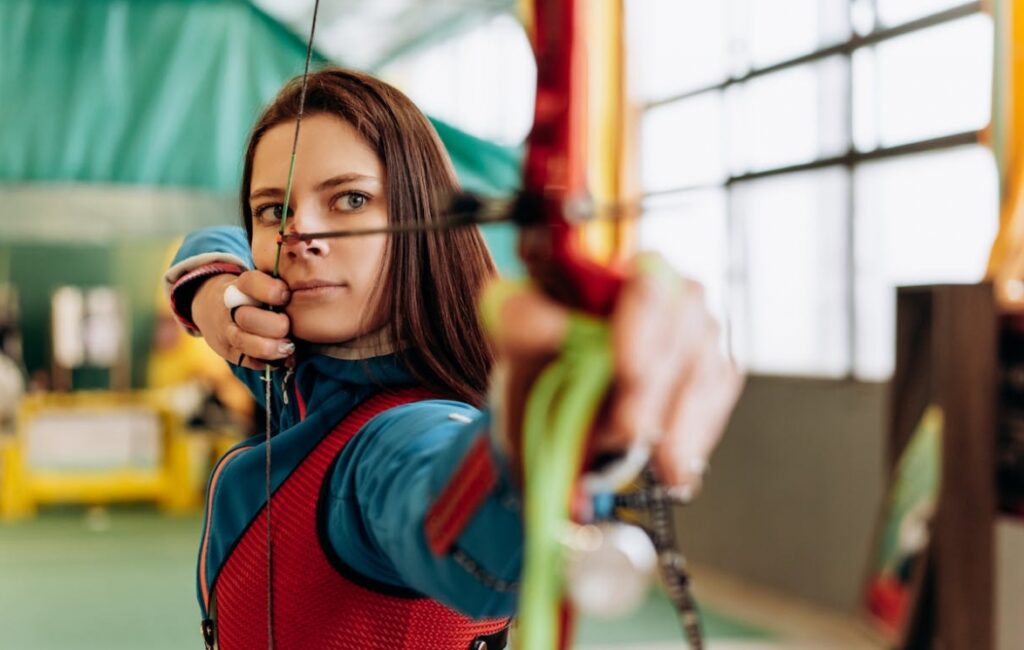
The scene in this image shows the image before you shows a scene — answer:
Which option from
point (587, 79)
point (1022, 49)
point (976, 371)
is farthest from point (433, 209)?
point (1022, 49)

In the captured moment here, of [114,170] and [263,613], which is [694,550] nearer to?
[114,170]

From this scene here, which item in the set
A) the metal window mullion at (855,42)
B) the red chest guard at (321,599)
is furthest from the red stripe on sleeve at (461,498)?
the metal window mullion at (855,42)

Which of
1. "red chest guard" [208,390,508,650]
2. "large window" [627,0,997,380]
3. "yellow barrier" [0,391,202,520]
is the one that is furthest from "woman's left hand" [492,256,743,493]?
"yellow barrier" [0,391,202,520]

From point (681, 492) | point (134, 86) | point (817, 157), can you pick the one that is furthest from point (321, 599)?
point (817, 157)

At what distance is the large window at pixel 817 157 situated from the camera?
4090 millimetres

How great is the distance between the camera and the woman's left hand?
1.64 feet

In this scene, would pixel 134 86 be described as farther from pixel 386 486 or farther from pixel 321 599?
pixel 386 486

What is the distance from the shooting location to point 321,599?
96 cm

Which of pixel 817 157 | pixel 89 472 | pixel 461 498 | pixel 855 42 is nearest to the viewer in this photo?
pixel 461 498

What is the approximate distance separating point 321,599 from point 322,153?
0.37m

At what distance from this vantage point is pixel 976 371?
8.18 feet

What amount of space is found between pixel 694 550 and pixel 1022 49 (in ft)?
9.79

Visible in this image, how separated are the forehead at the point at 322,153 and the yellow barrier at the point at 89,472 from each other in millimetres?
6397

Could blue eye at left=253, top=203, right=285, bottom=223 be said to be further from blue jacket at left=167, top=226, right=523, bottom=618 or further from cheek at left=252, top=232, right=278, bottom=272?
blue jacket at left=167, top=226, right=523, bottom=618
